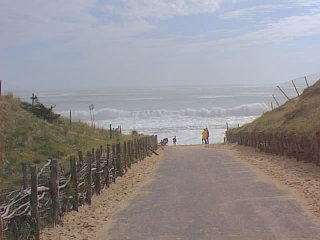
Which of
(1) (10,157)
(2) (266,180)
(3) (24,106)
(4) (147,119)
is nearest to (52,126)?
(3) (24,106)

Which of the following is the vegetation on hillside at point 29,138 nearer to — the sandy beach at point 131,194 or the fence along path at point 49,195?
the fence along path at point 49,195

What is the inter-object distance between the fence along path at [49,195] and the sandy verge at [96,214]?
216mm

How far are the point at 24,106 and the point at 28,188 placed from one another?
17.2 metres

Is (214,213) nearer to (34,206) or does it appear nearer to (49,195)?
(49,195)

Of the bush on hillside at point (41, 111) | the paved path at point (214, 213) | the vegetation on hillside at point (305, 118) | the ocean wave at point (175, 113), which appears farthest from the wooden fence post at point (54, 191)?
the ocean wave at point (175, 113)

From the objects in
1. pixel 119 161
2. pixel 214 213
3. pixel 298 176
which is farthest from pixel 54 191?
pixel 298 176

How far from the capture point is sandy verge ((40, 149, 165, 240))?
945cm

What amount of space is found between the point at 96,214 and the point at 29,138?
9.27 metres

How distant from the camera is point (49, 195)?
1022 centimetres

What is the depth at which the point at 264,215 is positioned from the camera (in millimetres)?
10164

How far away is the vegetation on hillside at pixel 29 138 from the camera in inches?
654

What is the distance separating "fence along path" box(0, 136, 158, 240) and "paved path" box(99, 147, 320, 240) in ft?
4.15

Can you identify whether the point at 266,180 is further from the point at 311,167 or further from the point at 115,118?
the point at 115,118

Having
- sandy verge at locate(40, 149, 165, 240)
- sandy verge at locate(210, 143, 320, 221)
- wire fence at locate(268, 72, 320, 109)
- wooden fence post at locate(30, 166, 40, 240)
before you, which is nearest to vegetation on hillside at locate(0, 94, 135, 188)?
sandy verge at locate(40, 149, 165, 240)
